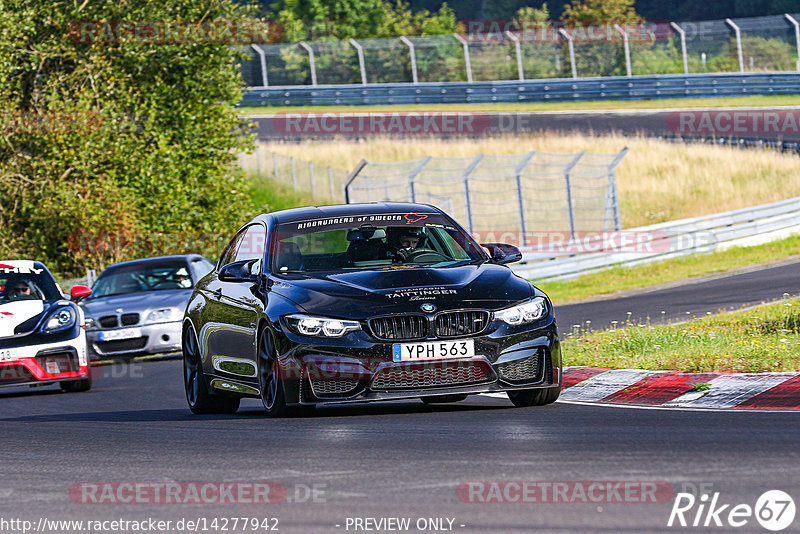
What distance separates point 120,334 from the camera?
1878cm

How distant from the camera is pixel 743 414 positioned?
819cm

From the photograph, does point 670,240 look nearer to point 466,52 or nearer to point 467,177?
point 467,177

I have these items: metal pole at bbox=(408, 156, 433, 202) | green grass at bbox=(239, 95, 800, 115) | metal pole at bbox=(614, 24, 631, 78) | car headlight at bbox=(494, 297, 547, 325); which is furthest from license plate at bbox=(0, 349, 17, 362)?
metal pole at bbox=(614, 24, 631, 78)

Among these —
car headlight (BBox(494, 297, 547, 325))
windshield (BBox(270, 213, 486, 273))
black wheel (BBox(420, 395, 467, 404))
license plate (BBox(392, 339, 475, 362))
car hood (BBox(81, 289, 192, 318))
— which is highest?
windshield (BBox(270, 213, 486, 273))

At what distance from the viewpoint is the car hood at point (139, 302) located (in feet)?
→ 61.8

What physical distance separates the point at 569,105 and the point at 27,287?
37.2 m

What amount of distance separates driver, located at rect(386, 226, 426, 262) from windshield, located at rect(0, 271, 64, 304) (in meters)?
6.51

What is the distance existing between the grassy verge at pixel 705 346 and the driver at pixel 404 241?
219cm

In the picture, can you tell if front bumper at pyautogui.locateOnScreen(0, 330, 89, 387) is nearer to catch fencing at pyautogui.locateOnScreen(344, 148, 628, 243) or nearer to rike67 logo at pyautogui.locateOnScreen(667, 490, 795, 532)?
rike67 logo at pyautogui.locateOnScreen(667, 490, 795, 532)

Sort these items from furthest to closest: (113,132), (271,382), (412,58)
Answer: (412,58)
(113,132)
(271,382)

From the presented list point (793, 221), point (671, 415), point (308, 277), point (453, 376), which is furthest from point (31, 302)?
point (793, 221)

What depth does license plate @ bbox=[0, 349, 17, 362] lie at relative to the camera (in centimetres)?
1425

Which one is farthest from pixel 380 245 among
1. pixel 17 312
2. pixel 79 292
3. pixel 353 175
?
pixel 353 175

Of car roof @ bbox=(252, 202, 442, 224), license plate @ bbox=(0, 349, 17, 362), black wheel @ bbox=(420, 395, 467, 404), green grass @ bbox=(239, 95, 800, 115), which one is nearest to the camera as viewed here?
car roof @ bbox=(252, 202, 442, 224)
